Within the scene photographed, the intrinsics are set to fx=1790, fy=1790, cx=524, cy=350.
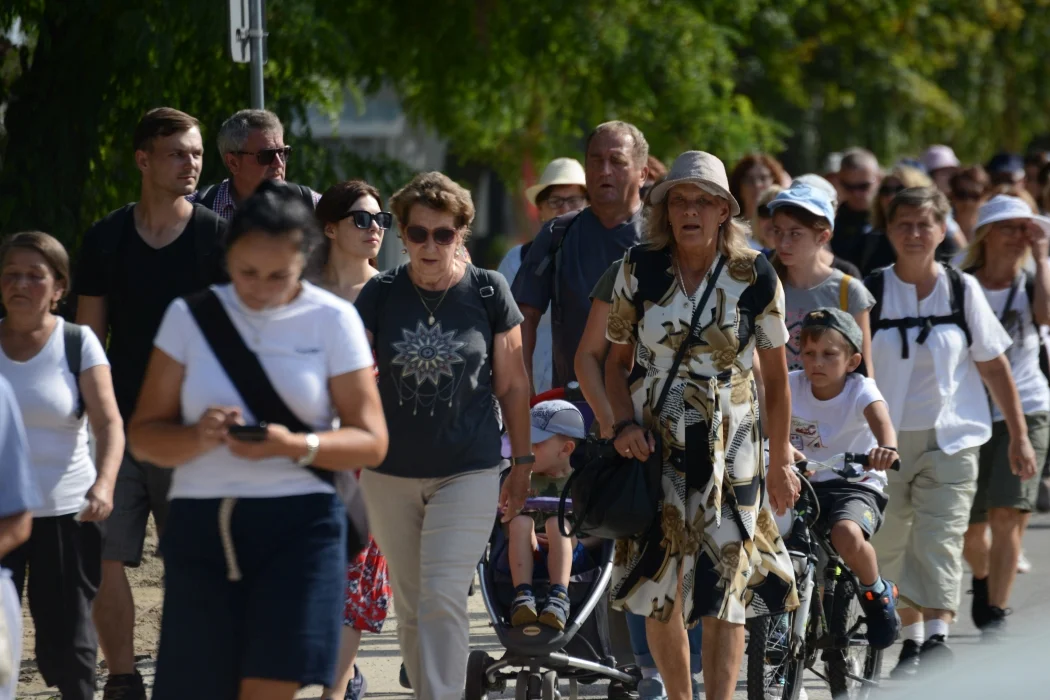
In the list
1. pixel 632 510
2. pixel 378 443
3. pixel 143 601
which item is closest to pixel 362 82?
pixel 143 601

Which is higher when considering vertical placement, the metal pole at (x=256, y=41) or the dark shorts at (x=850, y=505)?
the metal pole at (x=256, y=41)

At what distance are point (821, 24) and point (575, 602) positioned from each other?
60.2 ft

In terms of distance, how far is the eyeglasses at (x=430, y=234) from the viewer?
242 inches

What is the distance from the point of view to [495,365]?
6.27 m

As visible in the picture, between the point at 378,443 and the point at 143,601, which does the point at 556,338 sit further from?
the point at 378,443

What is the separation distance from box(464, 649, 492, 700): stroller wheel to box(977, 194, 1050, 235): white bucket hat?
367 cm

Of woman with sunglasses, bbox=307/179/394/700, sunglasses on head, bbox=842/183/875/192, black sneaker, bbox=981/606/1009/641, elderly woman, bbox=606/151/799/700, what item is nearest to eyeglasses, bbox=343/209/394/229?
woman with sunglasses, bbox=307/179/394/700

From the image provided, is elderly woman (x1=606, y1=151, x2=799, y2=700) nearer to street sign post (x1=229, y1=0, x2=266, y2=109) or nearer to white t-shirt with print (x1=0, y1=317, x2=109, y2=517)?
white t-shirt with print (x1=0, y1=317, x2=109, y2=517)

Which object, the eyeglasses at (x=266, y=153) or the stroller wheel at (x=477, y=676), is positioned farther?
the eyeglasses at (x=266, y=153)

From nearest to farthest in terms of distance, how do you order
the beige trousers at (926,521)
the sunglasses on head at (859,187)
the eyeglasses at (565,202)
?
the beige trousers at (926,521) → the eyeglasses at (565,202) → the sunglasses on head at (859,187)

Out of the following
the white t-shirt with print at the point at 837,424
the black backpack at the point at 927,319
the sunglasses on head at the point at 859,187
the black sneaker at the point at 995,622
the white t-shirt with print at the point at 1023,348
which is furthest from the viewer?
the sunglasses on head at the point at 859,187

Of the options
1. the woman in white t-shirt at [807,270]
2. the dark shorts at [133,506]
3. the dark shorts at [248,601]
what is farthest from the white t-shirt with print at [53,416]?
the woman in white t-shirt at [807,270]

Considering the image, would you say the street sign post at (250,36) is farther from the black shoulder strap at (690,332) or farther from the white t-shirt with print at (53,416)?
the black shoulder strap at (690,332)

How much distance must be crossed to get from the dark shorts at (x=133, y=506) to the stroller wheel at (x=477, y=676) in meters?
1.29
